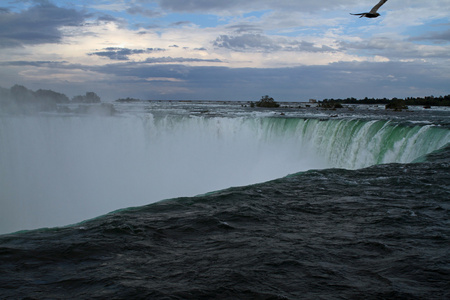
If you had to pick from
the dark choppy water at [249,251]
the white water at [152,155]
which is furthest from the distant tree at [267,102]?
the dark choppy water at [249,251]

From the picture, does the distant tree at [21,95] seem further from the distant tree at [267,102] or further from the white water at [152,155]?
the distant tree at [267,102]

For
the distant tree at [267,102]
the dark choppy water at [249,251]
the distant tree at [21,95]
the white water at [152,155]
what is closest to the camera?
the dark choppy water at [249,251]

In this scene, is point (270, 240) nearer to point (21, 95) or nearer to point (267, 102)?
point (21, 95)

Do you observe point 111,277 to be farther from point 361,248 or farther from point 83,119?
point 83,119

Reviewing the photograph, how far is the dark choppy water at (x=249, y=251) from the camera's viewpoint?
3.75 meters

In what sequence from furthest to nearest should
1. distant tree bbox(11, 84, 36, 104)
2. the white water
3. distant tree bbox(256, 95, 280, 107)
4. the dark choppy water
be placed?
1. distant tree bbox(256, 95, 280, 107)
2. distant tree bbox(11, 84, 36, 104)
3. the white water
4. the dark choppy water

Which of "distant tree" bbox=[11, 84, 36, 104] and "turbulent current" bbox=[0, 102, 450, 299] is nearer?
"turbulent current" bbox=[0, 102, 450, 299]

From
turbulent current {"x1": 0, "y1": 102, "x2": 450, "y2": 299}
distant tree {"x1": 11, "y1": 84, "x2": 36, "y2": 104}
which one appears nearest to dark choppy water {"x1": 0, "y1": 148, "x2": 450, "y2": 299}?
turbulent current {"x1": 0, "y1": 102, "x2": 450, "y2": 299}

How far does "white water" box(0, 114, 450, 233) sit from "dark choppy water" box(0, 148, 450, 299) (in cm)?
921

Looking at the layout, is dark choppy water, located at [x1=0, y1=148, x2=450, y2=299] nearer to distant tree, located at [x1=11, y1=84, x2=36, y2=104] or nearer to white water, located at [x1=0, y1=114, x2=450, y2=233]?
white water, located at [x1=0, y1=114, x2=450, y2=233]

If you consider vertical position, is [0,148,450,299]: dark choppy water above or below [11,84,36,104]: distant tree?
below

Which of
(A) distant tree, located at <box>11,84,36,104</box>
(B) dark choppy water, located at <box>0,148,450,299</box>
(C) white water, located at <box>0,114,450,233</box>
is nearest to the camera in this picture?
(B) dark choppy water, located at <box>0,148,450,299</box>

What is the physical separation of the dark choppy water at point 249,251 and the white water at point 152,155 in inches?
362

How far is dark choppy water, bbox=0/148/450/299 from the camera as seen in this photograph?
3746 millimetres
